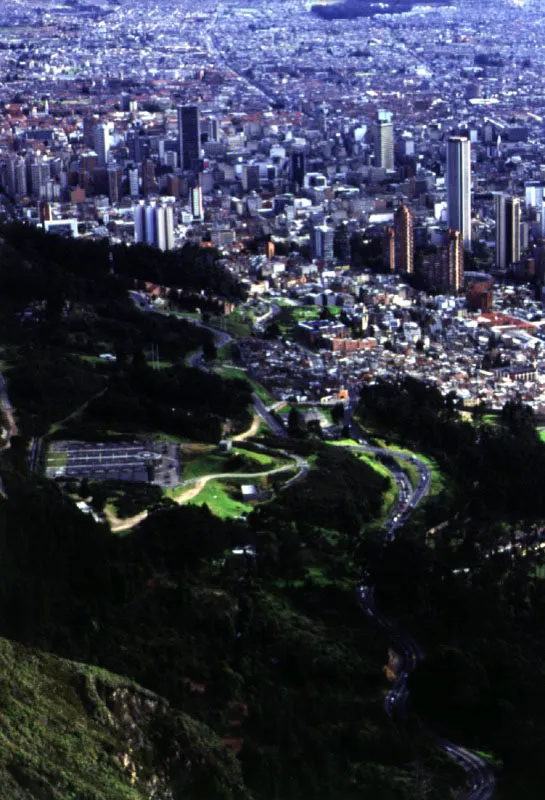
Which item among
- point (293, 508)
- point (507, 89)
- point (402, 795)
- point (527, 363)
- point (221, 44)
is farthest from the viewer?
point (221, 44)

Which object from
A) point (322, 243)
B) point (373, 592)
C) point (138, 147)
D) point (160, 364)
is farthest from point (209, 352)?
point (138, 147)

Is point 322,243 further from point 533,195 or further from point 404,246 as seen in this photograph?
point 533,195

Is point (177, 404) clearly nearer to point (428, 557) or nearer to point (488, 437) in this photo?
point (488, 437)

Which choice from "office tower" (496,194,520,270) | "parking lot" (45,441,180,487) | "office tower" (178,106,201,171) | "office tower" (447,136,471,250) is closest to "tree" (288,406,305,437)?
"parking lot" (45,441,180,487)

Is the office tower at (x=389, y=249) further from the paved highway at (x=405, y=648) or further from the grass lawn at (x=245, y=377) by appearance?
the paved highway at (x=405, y=648)

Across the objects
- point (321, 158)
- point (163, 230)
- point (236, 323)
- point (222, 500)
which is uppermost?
point (222, 500)

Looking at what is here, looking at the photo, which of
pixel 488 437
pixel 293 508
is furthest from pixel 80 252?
pixel 293 508
